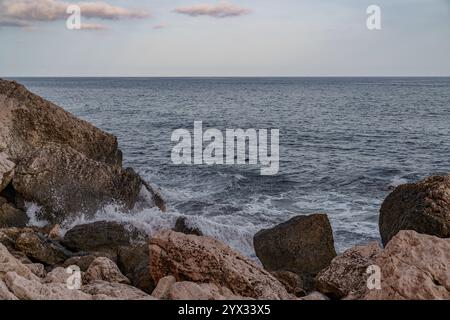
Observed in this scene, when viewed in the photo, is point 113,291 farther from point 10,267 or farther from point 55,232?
point 55,232

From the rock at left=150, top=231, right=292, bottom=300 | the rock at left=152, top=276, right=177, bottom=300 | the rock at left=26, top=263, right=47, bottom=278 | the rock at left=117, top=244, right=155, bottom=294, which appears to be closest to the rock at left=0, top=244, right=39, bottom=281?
the rock at left=26, top=263, right=47, bottom=278

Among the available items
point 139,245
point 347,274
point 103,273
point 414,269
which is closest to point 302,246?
point 139,245

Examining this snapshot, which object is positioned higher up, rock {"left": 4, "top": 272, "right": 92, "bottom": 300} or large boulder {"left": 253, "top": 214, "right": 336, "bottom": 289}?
rock {"left": 4, "top": 272, "right": 92, "bottom": 300}

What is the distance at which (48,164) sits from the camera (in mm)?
15094

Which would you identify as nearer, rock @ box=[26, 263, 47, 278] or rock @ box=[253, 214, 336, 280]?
rock @ box=[26, 263, 47, 278]

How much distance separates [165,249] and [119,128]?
35.4 metres

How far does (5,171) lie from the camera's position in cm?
1473

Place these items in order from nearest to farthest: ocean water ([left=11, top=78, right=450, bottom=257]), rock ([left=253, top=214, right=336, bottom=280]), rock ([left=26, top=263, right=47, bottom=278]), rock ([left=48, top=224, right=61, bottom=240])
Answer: rock ([left=26, top=263, right=47, bottom=278]), rock ([left=253, top=214, right=336, bottom=280]), rock ([left=48, top=224, right=61, bottom=240]), ocean water ([left=11, top=78, right=450, bottom=257])

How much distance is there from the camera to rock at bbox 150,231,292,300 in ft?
23.2

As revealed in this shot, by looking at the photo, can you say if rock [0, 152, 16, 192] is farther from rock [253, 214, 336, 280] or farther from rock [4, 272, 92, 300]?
rock [4, 272, 92, 300]

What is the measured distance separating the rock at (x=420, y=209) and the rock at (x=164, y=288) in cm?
471

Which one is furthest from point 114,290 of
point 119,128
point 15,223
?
point 119,128


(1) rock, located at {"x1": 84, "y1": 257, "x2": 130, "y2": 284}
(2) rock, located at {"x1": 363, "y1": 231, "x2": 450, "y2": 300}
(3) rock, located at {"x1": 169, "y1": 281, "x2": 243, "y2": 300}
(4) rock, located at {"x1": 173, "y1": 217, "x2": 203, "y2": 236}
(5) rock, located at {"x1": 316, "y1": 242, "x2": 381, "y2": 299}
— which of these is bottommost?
(4) rock, located at {"x1": 173, "y1": 217, "x2": 203, "y2": 236}
